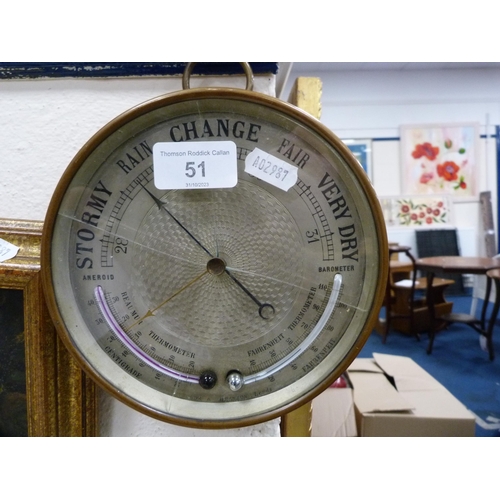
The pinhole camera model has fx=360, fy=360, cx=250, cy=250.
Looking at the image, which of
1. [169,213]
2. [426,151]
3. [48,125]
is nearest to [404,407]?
[169,213]

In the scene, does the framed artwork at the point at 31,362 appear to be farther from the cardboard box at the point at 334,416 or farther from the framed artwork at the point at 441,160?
the framed artwork at the point at 441,160

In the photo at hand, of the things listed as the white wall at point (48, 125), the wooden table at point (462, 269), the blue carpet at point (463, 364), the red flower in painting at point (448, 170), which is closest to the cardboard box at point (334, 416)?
the white wall at point (48, 125)

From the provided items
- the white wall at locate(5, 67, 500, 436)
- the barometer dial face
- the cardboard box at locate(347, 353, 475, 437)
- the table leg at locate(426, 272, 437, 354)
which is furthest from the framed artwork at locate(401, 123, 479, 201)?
the barometer dial face

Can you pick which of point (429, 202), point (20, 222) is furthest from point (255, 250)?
point (429, 202)

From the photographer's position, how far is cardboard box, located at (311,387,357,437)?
1115mm

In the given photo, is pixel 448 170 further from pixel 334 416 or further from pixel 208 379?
pixel 208 379

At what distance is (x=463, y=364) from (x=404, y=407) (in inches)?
62.7

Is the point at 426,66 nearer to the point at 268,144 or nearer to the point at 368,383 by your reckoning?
the point at 368,383

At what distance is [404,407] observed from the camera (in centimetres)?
122

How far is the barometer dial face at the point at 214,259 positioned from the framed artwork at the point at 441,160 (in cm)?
378

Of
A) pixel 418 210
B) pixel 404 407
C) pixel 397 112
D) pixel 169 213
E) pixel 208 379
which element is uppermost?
pixel 397 112

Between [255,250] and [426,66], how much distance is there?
3.73m

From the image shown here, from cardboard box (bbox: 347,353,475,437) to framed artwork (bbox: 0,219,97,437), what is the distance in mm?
914

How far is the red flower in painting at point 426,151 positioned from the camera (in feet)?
12.7
